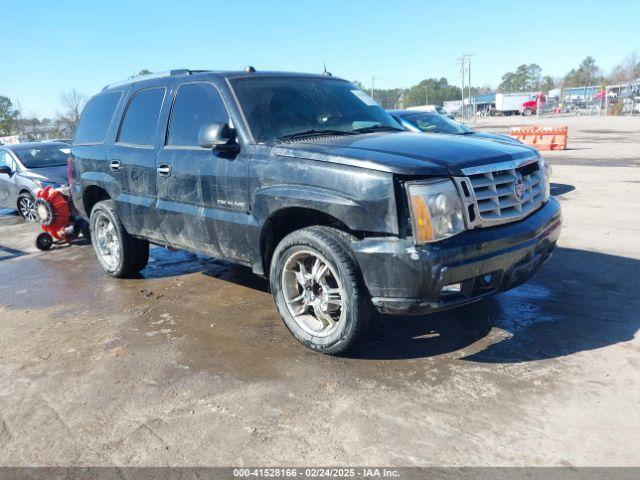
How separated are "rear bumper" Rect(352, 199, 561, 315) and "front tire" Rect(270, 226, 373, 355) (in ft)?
0.40

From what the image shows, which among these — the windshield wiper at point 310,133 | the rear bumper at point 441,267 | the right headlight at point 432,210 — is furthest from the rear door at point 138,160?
the right headlight at point 432,210

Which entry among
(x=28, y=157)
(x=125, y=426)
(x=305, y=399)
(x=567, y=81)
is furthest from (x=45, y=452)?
(x=567, y=81)

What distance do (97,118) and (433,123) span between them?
6495 millimetres

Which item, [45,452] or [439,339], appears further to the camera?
[439,339]

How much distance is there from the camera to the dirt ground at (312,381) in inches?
111

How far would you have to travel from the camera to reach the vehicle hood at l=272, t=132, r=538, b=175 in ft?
11.0

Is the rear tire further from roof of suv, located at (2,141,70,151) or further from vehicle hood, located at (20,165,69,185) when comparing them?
roof of suv, located at (2,141,70,151)

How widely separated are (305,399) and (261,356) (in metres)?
0.72

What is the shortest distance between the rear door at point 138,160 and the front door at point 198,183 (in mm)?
182

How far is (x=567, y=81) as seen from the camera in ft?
403

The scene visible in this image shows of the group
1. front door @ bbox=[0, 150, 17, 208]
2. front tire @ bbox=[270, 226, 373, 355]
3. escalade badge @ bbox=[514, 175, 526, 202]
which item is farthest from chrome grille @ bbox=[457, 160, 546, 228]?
front door @ bbox=[0, 150, 17, 208]

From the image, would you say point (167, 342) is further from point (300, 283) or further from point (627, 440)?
point (627, 440)

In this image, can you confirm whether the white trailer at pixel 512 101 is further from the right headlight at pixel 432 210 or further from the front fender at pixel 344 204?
the right headlight at pixel 432 210

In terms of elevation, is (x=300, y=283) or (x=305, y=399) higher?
(x=300, y=283)
